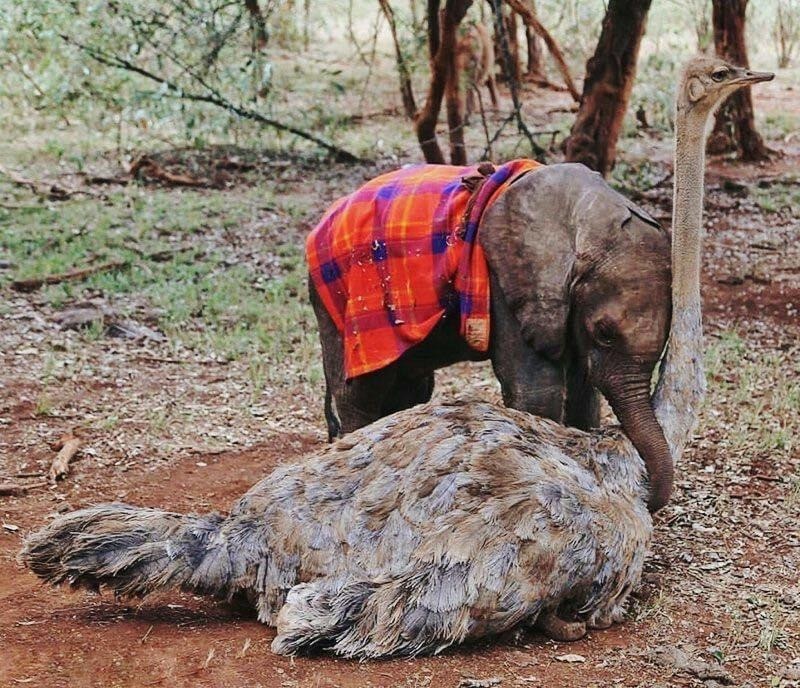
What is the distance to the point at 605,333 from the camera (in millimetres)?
4293

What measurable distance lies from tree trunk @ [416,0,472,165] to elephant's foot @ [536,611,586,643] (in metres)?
6.84

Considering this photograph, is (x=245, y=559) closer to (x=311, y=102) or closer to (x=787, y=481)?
A: (x=787, y=481)

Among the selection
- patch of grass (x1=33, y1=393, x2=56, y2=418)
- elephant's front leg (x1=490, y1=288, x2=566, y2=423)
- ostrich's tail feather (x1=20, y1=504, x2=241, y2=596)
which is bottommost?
patch of grass (x1=33, y1=393, x2=56, y2=418)

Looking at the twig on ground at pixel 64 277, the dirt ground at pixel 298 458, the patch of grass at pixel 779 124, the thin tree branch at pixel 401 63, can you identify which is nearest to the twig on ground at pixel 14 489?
the dirt ground at pixel 298 458

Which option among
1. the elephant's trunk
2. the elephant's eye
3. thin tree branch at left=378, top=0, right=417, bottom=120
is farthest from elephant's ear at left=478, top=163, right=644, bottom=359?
thin tree branch at left=378, top=0, right=417, bottom=120

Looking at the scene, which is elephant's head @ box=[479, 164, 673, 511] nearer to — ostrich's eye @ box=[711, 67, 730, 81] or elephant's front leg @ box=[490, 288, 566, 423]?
elephant's front leg @ box=[490, 288, 566, 423]

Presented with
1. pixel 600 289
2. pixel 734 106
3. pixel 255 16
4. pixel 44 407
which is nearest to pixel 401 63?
pixel 255 16

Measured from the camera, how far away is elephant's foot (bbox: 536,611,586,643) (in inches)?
152

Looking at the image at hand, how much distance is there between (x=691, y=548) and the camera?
4.73 m

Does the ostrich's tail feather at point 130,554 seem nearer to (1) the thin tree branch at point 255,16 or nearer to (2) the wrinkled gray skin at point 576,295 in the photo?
(2) the wrinkled gray skin at point 576,295

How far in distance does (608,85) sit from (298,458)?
5.20 metres

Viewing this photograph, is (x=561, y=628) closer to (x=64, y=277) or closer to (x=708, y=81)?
(x=708, y=81)

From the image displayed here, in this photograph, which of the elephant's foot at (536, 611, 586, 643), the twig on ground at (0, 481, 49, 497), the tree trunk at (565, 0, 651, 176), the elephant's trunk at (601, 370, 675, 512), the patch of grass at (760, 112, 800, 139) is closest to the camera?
the elephant's foot at (536, 611, 586, 643)

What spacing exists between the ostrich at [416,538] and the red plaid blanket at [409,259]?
19.1 inches
